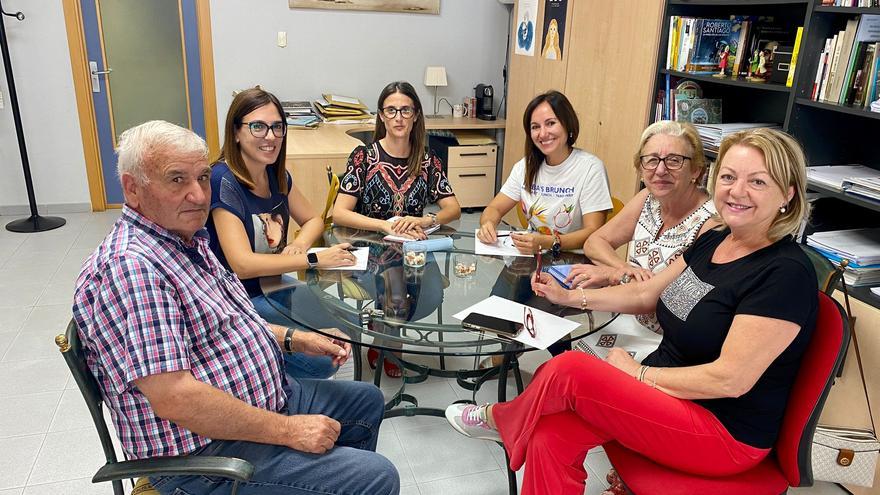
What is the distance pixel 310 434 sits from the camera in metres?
1.44

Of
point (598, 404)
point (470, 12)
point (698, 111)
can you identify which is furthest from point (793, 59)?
point (470, 12)

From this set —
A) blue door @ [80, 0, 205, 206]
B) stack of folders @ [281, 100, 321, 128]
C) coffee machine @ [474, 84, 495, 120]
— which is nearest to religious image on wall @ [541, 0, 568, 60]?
coffee machine @ [474, 84, 495, 120]

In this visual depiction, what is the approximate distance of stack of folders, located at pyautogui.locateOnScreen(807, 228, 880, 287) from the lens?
2105 mm

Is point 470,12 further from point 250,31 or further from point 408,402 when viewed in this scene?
point 408,402

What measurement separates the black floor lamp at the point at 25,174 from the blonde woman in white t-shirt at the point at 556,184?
352cm

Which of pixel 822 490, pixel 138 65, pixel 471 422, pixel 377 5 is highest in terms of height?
pixel 377 5

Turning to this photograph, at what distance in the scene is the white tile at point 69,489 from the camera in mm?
2021

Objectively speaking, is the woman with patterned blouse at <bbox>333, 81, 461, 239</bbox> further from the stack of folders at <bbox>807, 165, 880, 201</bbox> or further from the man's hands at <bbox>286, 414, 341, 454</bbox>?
the stack of folders at <bbox>807, 165, 880, 201</bbox>

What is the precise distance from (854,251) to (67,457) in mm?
2795

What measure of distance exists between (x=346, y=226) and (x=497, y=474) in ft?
3.73

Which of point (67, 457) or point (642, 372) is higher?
point (642, 372)

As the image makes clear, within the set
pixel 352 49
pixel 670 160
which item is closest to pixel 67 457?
pixel 670 160

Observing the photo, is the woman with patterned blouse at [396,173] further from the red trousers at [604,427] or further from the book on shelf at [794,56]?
the book on shelf at [794,56]

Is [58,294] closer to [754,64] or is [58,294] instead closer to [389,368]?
[389,368]
